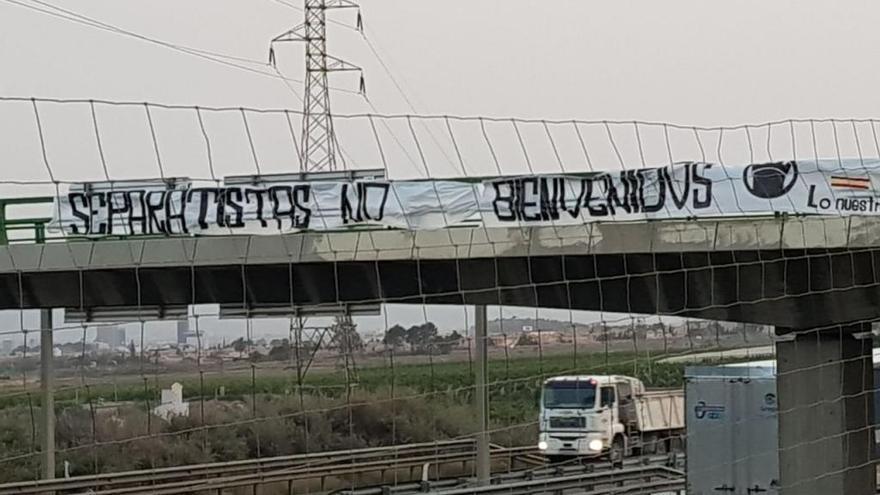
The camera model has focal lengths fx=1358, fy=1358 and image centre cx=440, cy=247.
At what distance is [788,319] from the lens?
1606 cm

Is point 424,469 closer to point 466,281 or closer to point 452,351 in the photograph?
point 466,281

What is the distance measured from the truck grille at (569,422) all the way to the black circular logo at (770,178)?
16.3 meters

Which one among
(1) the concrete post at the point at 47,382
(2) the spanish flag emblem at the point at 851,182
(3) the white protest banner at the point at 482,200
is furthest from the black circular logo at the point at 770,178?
(1) the concrete post at the point at 47,382

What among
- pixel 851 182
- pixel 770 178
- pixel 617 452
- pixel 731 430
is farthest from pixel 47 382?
pixel 617 452

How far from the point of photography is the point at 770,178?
16.1 m

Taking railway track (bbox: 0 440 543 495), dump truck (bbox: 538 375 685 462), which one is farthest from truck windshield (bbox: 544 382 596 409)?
railway track (bbox: 0 440 543 495)

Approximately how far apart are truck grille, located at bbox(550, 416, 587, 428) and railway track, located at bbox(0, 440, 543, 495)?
4.99 m

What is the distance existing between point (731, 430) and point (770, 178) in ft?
21.2

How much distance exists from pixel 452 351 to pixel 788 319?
435 cm

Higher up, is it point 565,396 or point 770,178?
point 770,178

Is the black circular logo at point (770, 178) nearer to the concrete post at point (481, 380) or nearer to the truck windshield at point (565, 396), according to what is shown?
the concrete post at point (481, 380)

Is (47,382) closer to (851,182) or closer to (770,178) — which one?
(770,178)

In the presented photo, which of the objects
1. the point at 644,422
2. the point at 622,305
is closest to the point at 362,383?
the point at 622,305

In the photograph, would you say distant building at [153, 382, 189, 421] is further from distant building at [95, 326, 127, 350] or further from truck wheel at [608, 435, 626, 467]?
truck wheel at [608, 435, 626, 467]
